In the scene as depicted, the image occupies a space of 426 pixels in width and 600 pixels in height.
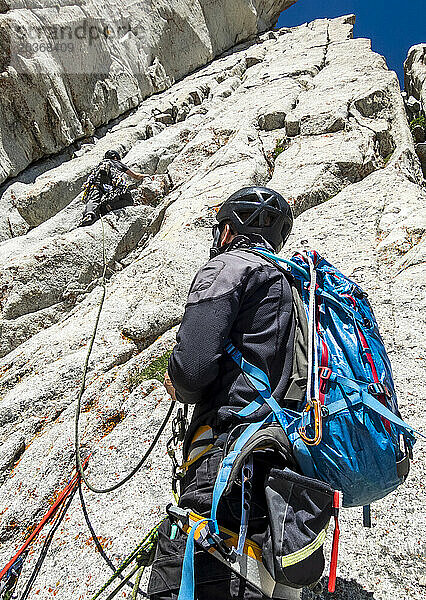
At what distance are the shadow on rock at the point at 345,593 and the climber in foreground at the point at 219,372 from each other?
191cm

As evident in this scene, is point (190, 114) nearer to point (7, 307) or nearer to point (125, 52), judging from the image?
point (125, 52)

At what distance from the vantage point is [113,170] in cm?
1603

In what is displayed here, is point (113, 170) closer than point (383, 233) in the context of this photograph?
No

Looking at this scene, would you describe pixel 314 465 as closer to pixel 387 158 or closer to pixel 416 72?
pixel 387 158

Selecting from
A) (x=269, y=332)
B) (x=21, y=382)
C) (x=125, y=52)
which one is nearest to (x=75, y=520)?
(x=21, y=382)

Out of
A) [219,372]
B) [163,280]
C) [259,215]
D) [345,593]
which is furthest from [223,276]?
[163,280]

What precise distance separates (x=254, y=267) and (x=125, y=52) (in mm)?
30009

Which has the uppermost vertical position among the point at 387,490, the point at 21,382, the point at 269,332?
the point at 269,332

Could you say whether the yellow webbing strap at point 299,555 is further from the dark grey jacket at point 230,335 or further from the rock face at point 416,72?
the rock face at point 416,72

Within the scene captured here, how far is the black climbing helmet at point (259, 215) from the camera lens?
4.23 m

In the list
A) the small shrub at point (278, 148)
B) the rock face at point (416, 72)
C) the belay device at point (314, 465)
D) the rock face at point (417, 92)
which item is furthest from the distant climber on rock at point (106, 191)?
the rock face at point (416, 72)

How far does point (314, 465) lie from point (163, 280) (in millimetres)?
7230

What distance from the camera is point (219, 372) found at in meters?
3.30

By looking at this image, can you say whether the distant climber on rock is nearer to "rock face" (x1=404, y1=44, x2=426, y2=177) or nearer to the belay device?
"rock face" (x1=404, y1=44, x2=426, y2=177)
